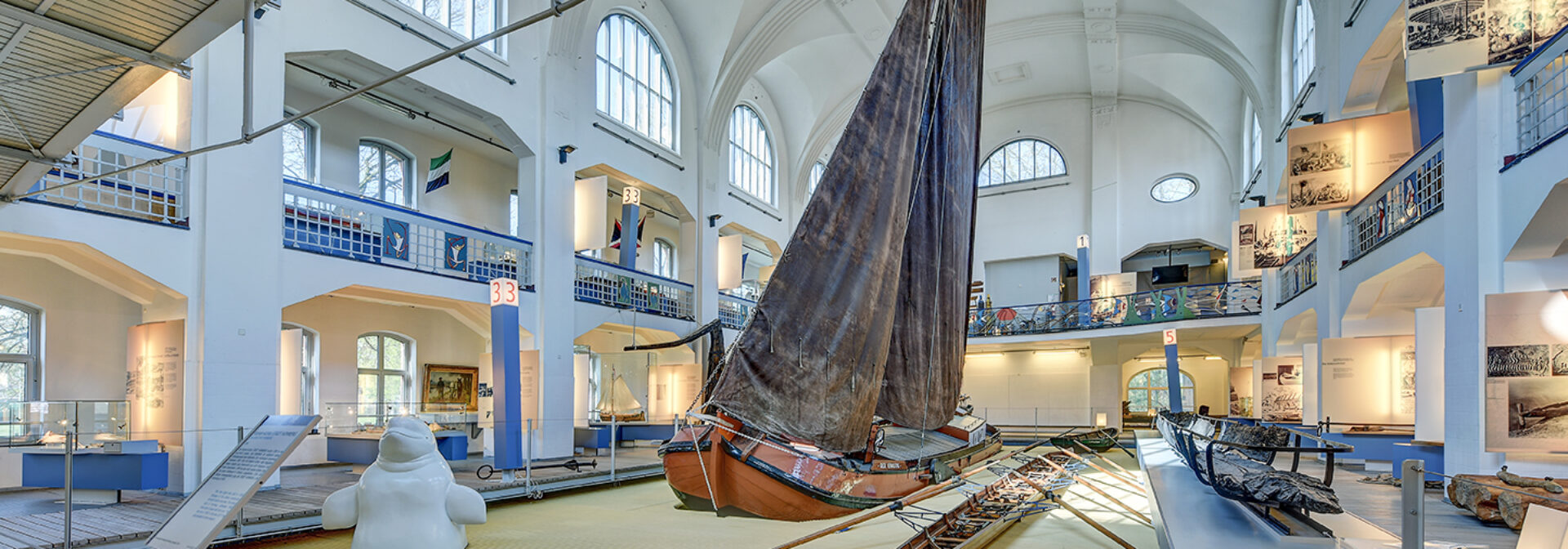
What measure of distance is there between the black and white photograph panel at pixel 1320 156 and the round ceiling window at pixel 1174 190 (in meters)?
13.8

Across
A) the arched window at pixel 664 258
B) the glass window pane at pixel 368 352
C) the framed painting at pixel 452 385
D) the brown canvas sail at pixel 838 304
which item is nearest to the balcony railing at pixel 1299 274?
the brown canvas sail at pixel 838 304

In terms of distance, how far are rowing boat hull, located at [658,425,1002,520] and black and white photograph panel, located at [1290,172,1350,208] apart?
6612mm

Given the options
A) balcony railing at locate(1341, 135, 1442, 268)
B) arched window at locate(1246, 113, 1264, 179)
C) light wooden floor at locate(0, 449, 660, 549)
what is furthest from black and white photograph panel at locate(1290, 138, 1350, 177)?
light wooden floor at locate(0, 449, 660, 549)

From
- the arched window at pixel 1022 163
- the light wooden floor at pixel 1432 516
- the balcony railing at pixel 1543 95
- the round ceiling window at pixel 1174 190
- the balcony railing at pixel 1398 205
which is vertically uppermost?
the arched window at pixel 1022 163

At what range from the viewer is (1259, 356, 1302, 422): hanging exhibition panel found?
582 inches

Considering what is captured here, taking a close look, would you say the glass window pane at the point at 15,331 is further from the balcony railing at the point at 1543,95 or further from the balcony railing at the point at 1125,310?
the balcony railing at the point at 1125,310

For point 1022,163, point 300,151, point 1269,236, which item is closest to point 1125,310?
point 1022,163

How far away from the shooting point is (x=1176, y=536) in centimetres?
409

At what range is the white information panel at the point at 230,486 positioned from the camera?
4.30 m

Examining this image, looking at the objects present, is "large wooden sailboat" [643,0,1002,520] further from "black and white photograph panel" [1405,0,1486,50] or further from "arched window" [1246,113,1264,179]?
"arched window" [1246,113,1264,179]

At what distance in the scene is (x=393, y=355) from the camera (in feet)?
50.8

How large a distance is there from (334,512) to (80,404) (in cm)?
689

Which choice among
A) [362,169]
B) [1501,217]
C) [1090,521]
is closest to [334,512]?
[1090,521]

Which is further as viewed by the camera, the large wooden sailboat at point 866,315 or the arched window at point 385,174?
the arched window at point 385,174
